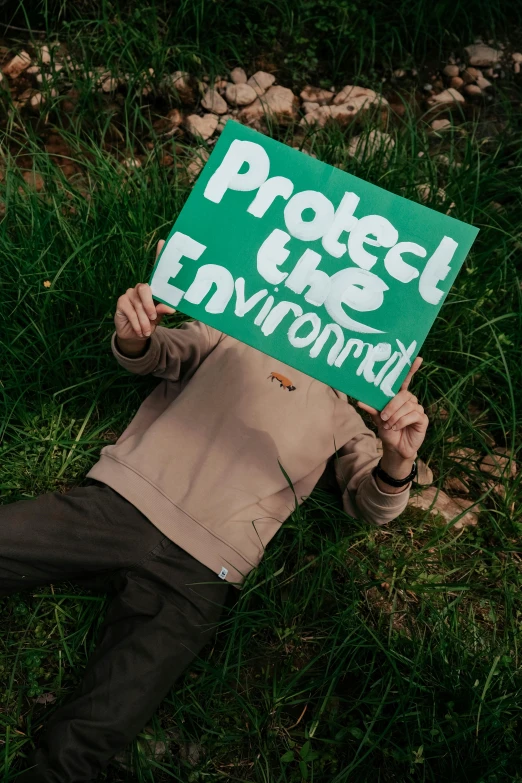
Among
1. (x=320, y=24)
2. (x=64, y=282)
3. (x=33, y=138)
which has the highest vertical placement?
(x=320, y=24)

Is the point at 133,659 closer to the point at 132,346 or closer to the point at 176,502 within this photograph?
the point at 176,502

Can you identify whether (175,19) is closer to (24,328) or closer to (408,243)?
(24,328)

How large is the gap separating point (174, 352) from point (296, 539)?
29.5 inches

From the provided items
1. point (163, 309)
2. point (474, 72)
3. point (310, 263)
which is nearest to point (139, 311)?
point (163, 309)

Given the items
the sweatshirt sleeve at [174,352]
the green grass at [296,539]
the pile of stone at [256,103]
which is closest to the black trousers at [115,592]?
the green grass at [296,539]

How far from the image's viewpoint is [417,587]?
2.08 m

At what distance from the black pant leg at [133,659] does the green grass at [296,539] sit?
0.13 metres

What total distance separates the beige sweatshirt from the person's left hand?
0.19 m

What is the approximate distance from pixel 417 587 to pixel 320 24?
2.50 m

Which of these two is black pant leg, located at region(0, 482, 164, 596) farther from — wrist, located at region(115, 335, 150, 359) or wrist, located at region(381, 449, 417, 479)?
wrist, located at region(381, 449, 417, 479)

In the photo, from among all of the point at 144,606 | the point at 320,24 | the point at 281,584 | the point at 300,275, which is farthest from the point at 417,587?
the point at 320,24

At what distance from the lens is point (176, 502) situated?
1.95 m

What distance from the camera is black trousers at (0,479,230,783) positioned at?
5.70 feet

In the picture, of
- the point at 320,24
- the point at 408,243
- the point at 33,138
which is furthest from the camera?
the point at 320,24
